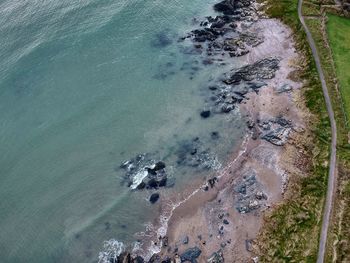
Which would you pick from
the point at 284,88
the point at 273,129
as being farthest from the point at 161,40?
the point at 273,129

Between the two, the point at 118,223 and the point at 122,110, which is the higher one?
the point at 122,110

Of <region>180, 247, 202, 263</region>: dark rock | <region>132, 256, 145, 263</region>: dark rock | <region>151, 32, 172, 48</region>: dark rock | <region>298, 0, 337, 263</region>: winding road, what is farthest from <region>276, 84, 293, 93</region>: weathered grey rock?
<region>132, 256, 145, 263</region>: dark rock

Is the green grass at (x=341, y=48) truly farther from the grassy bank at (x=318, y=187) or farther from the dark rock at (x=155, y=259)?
the dark rock at (x=155, y=259)

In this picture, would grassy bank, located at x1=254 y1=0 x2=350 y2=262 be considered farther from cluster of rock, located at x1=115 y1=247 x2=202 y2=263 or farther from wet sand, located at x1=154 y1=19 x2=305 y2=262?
cluster of rock, located at x1=115 y1=247 x2=202 y2=263

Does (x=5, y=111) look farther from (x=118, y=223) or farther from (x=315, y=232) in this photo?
(x=315, y=232)

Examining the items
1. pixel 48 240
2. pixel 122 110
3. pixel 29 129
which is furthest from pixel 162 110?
pixel 48 240

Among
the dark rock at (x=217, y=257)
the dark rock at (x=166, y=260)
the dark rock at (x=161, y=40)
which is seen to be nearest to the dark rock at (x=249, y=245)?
the dark rock at (x=217, y=257)
